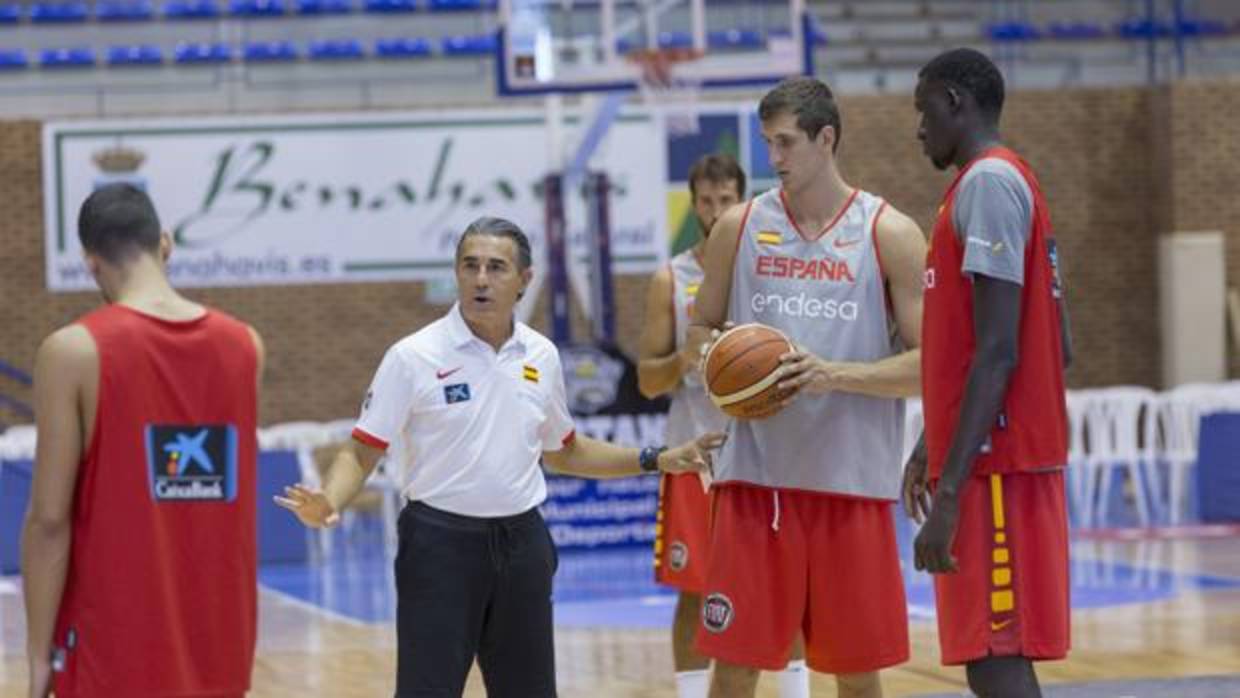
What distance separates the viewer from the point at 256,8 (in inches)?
849

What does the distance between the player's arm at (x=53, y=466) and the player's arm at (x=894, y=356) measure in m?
1.99

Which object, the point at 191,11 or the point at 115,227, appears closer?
the point at 115,227

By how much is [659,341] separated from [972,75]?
265 centimetres

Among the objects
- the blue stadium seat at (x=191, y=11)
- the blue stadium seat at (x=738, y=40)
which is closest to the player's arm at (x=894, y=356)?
the blue stadium seat at (x=738, y=40)

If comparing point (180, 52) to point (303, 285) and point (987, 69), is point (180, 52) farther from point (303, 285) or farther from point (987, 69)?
point (987, 69)

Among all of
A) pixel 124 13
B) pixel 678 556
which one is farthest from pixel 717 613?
pixel 124 13

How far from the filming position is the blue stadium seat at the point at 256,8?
21562 mm

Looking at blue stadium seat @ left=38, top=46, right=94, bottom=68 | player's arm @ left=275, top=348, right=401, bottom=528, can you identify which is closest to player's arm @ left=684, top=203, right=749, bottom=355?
player's arm @ left=275, top=348, right=401, bottom=528

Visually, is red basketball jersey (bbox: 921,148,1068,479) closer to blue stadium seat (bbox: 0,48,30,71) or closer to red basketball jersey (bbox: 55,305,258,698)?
red basketball jersey (bbox: 55,305,258,698)

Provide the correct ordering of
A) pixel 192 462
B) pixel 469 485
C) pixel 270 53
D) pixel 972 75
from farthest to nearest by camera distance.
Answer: pixel 270 53, pixel 469 485, pixel 972 75, pixel 192 462

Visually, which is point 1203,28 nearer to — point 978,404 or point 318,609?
point 318,609

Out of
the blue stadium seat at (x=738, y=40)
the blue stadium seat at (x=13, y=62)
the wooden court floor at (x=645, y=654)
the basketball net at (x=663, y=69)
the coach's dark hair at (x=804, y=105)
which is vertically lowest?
the wooden court floor at (x=645, y=654)

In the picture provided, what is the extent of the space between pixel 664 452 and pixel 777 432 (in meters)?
0.31

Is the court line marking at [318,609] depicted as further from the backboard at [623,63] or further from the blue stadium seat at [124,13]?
the blue stadium seat at [124,13]
